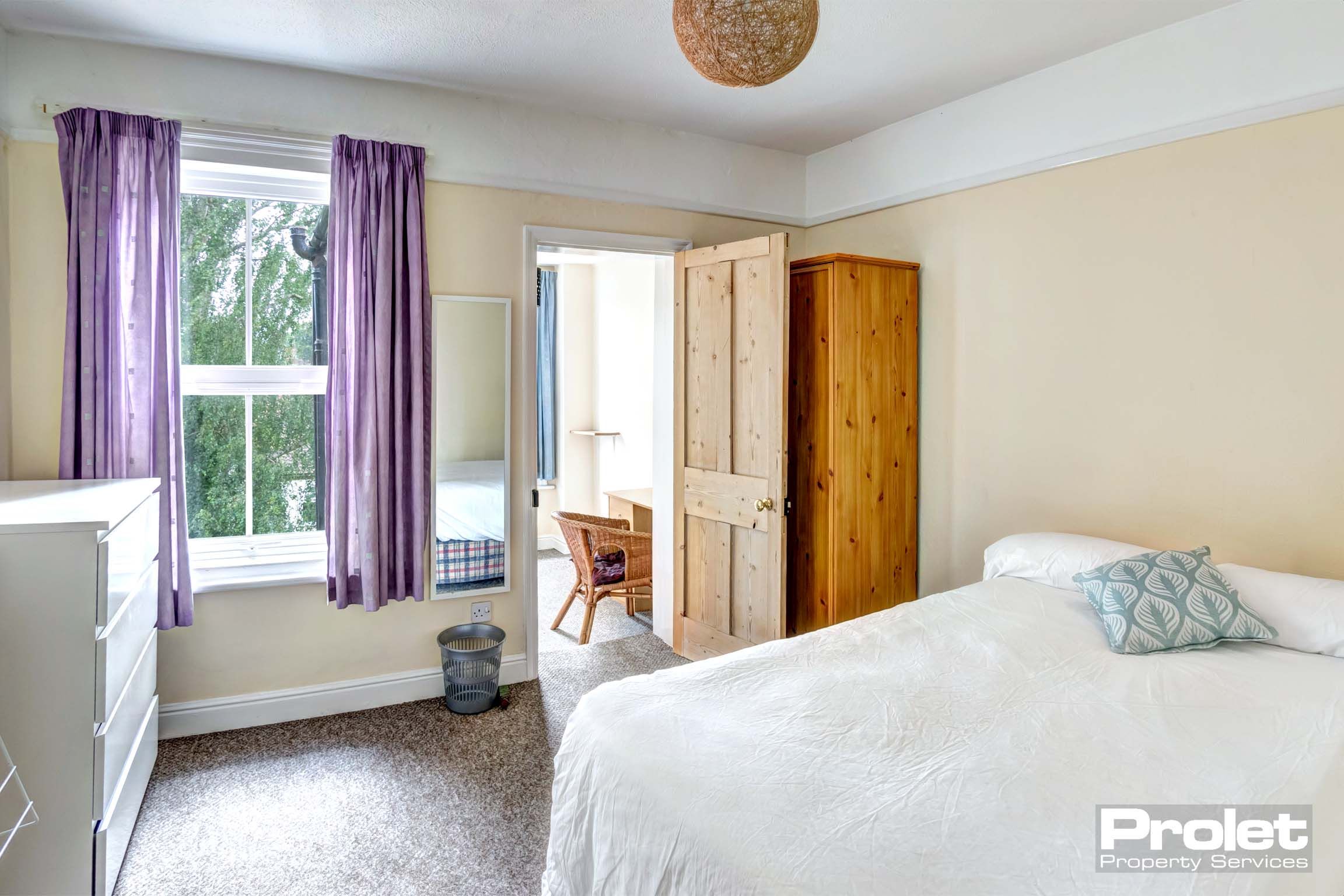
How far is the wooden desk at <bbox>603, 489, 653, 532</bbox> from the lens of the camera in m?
4.73

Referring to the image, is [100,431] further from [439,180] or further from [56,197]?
[439,180]

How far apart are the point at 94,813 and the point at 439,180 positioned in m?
2.51

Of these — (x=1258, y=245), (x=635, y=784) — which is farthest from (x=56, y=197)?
(x=1258, y=245)

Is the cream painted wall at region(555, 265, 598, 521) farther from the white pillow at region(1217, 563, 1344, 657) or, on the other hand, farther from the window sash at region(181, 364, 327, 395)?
the white pillow at region(1217, 563, 1344, 657)

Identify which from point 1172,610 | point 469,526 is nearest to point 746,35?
point 1172,610

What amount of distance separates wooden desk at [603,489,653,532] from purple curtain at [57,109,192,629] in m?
2.50

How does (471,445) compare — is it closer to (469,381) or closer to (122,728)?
(469,381)

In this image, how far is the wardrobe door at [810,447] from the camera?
11.0 feet

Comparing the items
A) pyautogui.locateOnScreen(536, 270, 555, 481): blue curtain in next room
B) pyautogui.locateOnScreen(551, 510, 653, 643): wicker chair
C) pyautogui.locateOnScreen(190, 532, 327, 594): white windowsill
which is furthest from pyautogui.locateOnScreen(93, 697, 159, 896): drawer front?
pyautogui.locateOnScreen(536, 270, 555, 481): blue curtain in next room

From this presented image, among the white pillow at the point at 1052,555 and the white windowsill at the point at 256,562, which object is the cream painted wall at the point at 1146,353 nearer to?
the white pillow at the point at 1052,555

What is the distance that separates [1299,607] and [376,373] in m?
3.19

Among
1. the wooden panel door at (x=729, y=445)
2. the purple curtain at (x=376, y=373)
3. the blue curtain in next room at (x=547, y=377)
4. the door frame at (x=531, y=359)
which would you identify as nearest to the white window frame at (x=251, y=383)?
the purple curtain at (x=376, y=373)

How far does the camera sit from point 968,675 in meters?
1.97

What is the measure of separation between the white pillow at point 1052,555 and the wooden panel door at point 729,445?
91 centimetres
